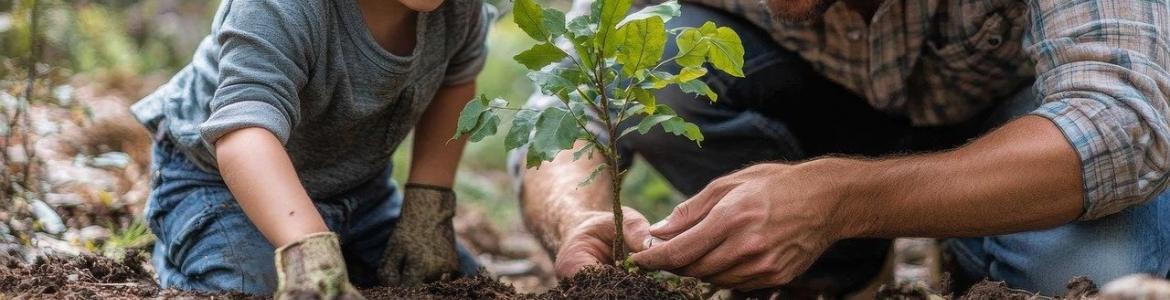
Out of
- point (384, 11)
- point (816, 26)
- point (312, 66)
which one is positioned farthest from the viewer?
point (816, 26)

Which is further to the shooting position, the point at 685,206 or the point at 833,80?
the point at 833,80

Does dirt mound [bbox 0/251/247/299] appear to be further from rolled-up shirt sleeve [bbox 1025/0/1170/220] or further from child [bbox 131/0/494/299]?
A: rolled-up shirt sleeve [bbox 1025/0/1170/220]

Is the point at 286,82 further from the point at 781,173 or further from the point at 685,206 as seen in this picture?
the point at 781,173

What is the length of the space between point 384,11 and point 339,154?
1.19 feet

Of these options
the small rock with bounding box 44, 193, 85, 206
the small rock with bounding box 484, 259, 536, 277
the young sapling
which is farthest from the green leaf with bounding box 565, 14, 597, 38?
the small rock with bounding box 484, 259, 536, 277

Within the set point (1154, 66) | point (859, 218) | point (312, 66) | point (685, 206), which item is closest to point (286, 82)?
point (312, 66)

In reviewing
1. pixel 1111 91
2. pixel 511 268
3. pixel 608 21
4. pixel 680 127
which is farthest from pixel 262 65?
pixel 511 268

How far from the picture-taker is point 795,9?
2.28 m

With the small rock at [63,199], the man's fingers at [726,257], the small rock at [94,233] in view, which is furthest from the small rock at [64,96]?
the man's fingers at [726,257]

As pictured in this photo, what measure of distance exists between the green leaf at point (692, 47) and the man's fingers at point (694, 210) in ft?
0.96

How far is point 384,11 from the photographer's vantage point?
2.14 meters

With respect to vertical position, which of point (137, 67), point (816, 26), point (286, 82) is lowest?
point (137, 67)

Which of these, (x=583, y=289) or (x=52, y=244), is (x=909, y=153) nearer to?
(x=583, y=289)

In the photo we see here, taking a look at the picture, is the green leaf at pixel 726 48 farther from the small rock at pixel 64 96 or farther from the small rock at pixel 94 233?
the small rock at pixel 64 96
